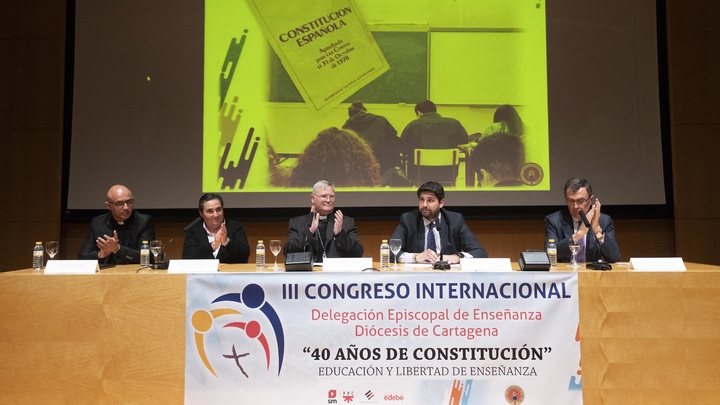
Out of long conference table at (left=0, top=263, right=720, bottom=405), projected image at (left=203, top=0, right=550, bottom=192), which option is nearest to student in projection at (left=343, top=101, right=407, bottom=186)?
projected image at (left=203, top=0, right=550, bottom=192)

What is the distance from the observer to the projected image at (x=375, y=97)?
459 centimetres

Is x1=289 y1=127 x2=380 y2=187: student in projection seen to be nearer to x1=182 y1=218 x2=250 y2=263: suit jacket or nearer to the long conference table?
x1=182 y1=218 x2=250 y2=263: suit jacket

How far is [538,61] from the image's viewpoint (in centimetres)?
460

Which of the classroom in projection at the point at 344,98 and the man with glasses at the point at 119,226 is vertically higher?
the classroom in projection at the point at 344,98

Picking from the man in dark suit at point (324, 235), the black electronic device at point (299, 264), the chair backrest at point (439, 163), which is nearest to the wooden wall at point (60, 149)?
the chair backrest at point (439, 163)

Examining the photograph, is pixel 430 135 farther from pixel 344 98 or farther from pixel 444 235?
pixel 444 235

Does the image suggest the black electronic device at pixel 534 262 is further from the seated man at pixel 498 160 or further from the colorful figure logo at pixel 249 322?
the seated man at pixel 498 160

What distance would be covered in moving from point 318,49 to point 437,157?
1.29 meters

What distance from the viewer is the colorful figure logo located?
2506 mm

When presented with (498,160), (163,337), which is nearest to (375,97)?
(498,160)

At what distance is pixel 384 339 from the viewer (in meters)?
2.51

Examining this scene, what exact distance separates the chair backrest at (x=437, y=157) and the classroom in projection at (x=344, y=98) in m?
0.04

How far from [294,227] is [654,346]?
216cm

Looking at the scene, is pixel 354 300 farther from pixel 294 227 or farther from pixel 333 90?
pixel 333 90
